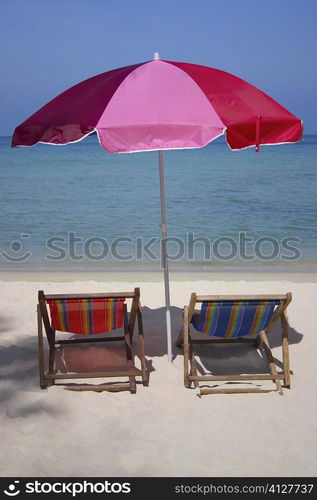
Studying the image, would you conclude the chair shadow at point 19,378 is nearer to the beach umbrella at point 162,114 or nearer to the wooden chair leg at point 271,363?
the wooden chair leg at point 271,363

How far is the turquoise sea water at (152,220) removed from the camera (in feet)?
33.8

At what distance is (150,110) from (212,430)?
6.98ft

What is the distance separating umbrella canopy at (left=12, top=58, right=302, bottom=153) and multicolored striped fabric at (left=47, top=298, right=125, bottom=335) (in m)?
1.22

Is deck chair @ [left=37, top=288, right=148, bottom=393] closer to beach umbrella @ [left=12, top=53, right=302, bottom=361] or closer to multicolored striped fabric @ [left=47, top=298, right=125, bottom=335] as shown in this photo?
multicolored striped fabric @ [left=47, top=298, right=125, bottom=335]

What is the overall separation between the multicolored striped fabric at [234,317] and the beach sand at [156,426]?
48 cm

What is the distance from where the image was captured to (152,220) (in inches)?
588

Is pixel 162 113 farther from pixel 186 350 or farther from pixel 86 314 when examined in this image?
pixel 186 350

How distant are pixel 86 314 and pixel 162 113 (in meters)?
1.63

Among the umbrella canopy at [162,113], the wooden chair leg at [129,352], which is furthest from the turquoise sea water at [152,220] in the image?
the umbrella canopy at [162,113]

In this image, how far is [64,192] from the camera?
2108 centimetres

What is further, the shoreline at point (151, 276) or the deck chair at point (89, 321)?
the shoreline at point (151, 276)

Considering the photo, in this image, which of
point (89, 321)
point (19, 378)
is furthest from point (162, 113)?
point (19, 378)
